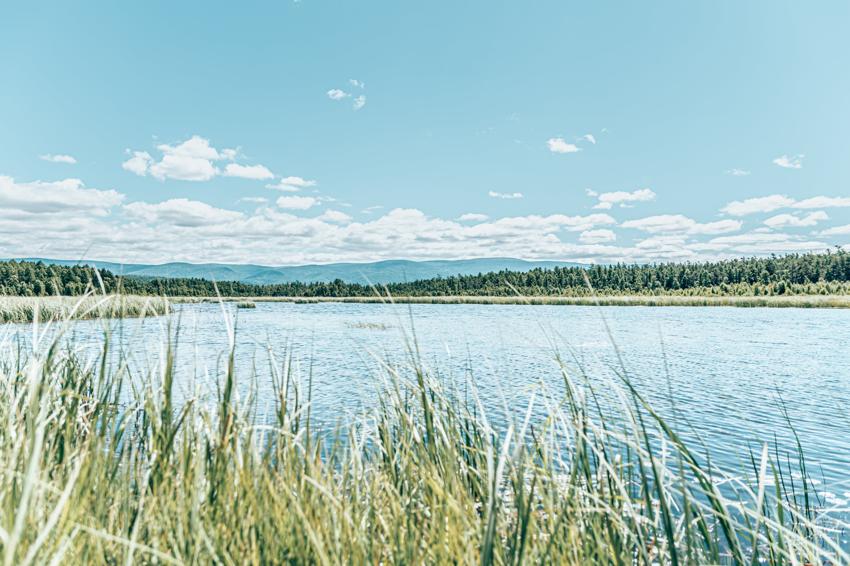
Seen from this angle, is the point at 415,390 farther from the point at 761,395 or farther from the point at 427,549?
the point at 761,395

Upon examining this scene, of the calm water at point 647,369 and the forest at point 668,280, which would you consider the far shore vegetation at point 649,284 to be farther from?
the calm water at point 647,369

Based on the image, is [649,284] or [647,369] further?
[649,284]

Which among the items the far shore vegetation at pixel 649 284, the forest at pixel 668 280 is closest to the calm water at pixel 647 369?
the far shore vegetation at pixel 649 284

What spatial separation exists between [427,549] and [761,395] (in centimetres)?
1115

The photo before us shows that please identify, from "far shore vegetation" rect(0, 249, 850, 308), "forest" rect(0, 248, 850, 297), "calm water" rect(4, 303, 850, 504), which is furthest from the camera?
"forest" rect(0, 248, 850, 297)

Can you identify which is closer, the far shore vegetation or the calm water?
the calm water

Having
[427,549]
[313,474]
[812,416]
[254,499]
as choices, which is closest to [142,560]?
[254,499]

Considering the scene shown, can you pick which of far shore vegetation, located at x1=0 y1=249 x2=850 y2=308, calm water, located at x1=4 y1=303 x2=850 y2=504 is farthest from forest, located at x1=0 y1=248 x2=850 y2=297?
calm water, located at x1=4 y1=303 x2=850 y2=504

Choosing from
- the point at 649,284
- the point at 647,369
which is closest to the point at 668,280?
the point at 649,284

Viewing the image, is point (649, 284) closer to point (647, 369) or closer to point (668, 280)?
point (668, 280)

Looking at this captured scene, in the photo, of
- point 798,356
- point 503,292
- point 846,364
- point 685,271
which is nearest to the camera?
point 846,364

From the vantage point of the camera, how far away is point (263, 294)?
96375mm

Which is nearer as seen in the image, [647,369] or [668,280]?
[647,369]

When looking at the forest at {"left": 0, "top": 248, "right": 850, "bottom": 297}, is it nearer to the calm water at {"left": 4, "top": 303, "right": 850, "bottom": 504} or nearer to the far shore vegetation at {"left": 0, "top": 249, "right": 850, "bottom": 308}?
the far shore vegetation at {"left": 0, "top": 249, "right": 850, "bottom": 308}
